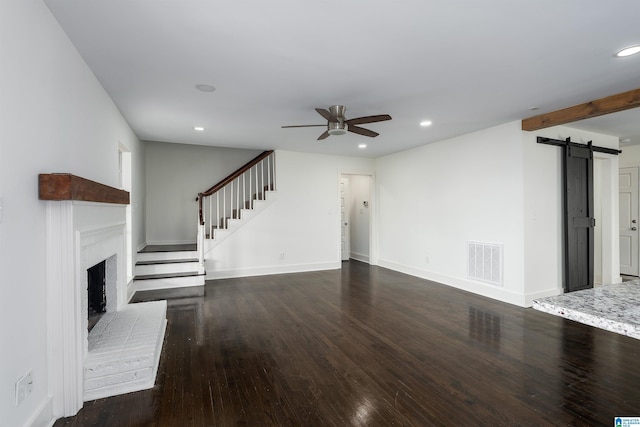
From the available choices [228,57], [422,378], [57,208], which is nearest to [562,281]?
[422,378]

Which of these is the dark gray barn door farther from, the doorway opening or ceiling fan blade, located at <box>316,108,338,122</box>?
the doorway opening

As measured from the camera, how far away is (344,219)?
871 cm

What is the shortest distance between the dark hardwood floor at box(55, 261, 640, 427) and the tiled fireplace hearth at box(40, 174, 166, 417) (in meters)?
0.15

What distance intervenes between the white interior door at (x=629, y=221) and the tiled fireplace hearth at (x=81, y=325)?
333 inches

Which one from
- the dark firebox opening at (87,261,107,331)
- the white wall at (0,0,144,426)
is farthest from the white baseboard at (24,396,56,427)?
the dark firebox opening at (87,261,107,331)

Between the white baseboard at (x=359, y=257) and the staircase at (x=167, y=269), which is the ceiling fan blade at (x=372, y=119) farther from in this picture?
the white baseboard at (x=359, y=257)

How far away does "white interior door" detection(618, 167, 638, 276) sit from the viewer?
6270mm

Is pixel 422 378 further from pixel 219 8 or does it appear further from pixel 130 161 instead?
pixel 130 161

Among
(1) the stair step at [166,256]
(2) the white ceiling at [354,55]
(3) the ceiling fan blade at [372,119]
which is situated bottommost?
(1) the stair step at [166,256]

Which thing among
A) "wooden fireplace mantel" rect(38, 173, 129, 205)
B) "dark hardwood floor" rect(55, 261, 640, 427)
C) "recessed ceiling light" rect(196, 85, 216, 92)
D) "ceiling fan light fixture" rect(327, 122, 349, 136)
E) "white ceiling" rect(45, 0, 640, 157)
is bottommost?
"dark hardwood floor" rect(55, 261, 640, 427)

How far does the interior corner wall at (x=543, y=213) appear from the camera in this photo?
4469mm

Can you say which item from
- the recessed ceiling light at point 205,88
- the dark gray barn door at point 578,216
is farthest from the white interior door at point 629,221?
the recessed ceiling light at point 205,88

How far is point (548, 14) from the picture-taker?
2.07m

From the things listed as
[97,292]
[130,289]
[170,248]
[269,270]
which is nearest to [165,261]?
[170,248]
